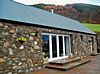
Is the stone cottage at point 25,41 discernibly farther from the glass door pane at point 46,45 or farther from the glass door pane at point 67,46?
the glass door pane at point 67,46

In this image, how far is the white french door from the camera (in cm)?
1232

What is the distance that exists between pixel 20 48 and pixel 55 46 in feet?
13.3

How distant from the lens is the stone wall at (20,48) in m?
8.91

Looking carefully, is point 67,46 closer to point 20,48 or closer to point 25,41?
point 25,41

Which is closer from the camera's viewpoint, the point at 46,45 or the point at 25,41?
the point at 25,41

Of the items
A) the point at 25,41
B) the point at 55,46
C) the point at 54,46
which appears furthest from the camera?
the point at 55,46

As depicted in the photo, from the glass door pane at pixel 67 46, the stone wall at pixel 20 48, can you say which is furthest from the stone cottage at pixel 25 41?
the glass door pane at pixel 67 46

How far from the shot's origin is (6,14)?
9.55 m

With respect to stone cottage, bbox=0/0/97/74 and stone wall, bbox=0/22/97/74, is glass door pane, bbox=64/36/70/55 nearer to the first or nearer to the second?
stone cottage, bbox=0/0/97/74

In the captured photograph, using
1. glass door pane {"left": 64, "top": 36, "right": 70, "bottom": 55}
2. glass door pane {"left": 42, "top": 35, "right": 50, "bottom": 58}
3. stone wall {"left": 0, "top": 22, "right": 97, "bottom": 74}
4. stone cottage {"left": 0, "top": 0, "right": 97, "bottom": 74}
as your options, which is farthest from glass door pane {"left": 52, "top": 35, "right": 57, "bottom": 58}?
glass door pane {"left": 64, "top": 36, "right": 70, "bottom": 55}

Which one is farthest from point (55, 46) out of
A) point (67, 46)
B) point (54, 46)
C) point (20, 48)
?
point (20, 48)

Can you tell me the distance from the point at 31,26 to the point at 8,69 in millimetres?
2639

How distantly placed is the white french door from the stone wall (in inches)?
24.7

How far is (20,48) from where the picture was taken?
9.71m
